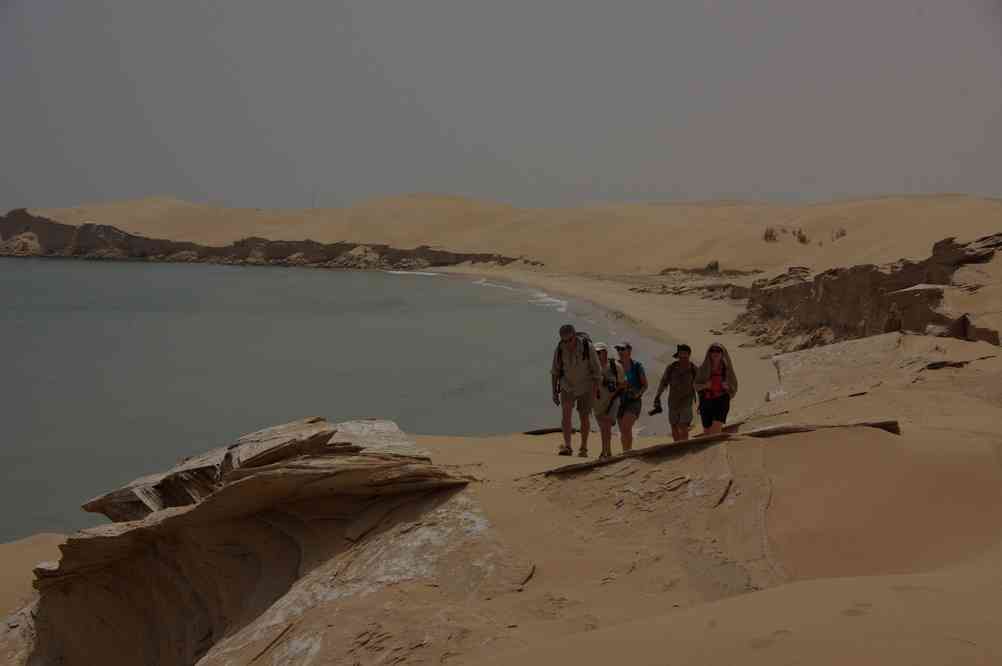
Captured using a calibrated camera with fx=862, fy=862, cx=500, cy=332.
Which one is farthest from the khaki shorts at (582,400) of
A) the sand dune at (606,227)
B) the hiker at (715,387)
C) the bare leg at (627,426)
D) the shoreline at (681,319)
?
the sand dune at (606,227)

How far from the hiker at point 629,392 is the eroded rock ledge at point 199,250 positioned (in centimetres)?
4713

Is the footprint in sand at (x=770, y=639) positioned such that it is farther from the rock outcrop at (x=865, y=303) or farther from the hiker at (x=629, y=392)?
the rock outcrop at (x=865, y=303)

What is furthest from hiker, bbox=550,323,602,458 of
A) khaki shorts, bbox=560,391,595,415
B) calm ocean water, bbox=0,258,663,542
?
calm ocean water, bbox=0,258,663,542

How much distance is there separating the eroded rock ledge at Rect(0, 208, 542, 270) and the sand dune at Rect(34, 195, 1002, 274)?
1.53 metres

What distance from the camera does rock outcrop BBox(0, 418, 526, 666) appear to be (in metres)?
4.41

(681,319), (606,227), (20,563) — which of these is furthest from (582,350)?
(606,227)

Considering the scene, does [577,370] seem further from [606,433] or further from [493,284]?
[493,284]

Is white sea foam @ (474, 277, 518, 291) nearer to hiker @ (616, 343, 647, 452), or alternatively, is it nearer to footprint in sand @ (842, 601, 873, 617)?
hiker @ (616, 343, 647, 452)

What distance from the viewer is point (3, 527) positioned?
10758 mm

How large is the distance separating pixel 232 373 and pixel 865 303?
49.0 feet

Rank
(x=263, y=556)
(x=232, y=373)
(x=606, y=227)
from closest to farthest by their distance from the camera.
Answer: (x=263, y=556) < (x=232, y=373) < (x=606, y=227)

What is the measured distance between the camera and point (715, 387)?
734cm

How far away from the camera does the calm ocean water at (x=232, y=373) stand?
46.4 feet

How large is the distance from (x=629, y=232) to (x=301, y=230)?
103ft
